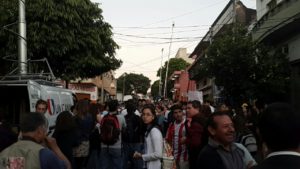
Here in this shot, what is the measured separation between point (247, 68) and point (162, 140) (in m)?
12.4

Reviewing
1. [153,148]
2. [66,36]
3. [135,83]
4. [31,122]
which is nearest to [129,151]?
[153,148]

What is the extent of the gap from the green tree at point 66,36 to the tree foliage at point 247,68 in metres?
5.60

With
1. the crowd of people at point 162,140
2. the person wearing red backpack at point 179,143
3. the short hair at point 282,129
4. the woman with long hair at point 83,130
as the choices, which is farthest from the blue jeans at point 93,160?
the short hair at point 282,129

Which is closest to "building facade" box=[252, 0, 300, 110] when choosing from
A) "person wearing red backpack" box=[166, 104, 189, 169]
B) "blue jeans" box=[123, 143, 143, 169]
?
"blue jeans" box=[123, 143, 143, 169]

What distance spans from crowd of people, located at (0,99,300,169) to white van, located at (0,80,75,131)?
129 centimetres

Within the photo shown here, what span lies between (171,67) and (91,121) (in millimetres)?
80464

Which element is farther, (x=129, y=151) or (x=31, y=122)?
(x=129, y=151)

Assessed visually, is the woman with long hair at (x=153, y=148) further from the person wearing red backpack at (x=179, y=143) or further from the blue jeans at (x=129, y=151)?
the blue jeans at (x=129, y=151)

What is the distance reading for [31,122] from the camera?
400 centimetres

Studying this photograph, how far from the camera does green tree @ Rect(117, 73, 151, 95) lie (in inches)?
5020

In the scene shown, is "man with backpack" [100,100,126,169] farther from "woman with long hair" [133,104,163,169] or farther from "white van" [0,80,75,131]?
"woman with long hair" [133,104,163,169]

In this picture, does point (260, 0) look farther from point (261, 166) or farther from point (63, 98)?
point (261, 166)

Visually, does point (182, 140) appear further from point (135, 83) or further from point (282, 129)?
point (135, 83)

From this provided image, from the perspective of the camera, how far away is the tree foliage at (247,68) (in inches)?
714
